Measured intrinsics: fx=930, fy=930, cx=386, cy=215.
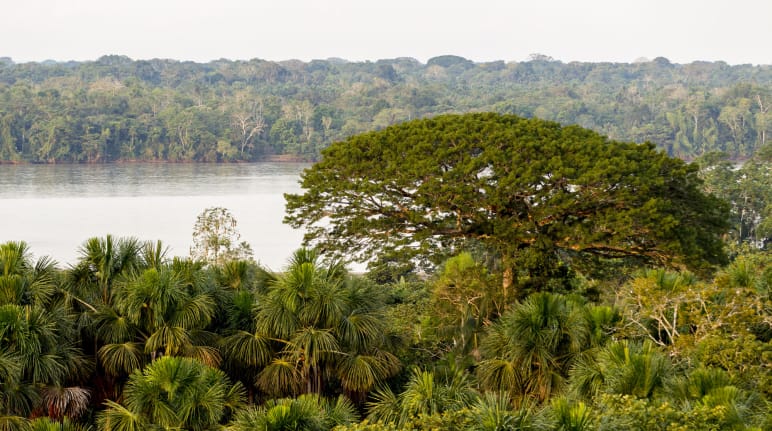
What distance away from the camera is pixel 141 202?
65938 mm

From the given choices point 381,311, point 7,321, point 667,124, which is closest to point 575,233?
point 381,311

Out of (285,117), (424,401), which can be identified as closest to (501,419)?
(424,401)

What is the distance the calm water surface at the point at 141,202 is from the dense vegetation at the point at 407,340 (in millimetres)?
27004

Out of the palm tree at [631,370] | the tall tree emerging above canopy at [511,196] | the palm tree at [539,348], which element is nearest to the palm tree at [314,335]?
the palm tree at [539,348]

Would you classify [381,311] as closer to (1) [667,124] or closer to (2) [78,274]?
(2) [78,274]

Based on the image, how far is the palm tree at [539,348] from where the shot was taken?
13.1 m

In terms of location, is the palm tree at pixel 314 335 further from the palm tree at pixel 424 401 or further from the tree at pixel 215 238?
the tree at pixel 215 238

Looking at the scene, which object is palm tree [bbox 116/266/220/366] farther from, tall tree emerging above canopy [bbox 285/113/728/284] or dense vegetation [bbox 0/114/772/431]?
tall tree emerging above canopy [bbox 285/113/728/284]

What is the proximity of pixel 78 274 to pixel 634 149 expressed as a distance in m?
10.7

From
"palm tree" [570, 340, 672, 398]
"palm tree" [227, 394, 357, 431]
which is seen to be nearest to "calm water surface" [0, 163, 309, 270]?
"palm tree" [570, 340, 672, 398]

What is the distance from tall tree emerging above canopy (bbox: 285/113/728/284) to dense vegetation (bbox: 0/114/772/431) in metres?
0.08

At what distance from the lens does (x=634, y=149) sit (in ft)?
59.9

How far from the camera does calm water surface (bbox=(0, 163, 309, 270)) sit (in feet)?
168

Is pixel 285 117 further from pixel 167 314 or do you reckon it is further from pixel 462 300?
pixel 167 314
